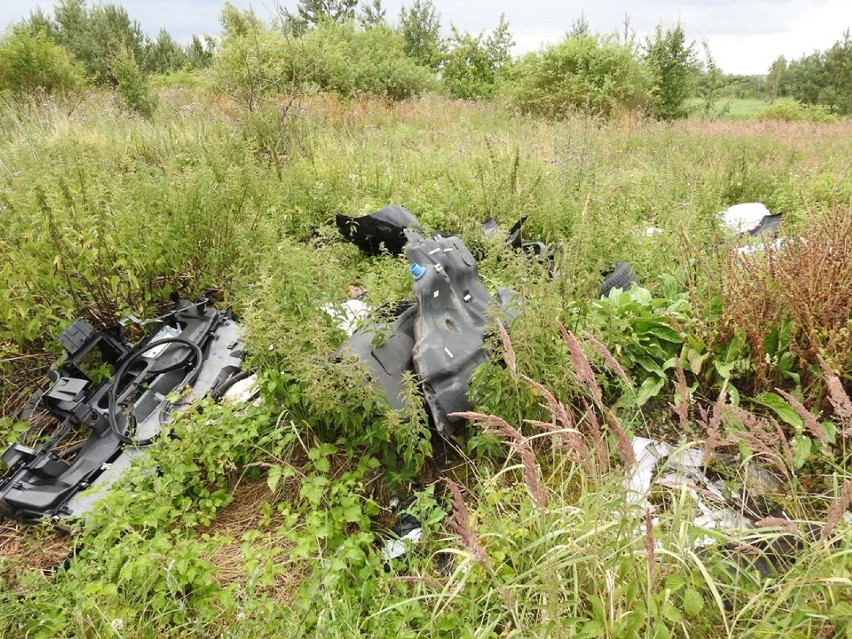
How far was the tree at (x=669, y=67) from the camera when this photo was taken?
47.8 feet

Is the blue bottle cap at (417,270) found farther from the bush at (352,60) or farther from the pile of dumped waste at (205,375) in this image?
the bush at (352,60)

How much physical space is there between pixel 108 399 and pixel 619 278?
3250mm

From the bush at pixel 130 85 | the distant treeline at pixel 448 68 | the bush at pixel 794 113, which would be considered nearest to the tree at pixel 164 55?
the distant treeline at pixel 448 68

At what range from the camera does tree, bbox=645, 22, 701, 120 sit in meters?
14.6

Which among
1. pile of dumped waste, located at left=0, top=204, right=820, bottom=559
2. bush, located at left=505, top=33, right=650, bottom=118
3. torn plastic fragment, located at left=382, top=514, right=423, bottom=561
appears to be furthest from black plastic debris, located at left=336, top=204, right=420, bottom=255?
bush, located at left=505, top=33, right=650, bottom=118

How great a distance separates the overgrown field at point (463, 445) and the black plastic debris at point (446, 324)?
0.47 ft

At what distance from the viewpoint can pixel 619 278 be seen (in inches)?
125

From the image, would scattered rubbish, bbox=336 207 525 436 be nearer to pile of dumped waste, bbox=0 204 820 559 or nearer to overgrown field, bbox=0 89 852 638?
pile of dumped waste, bbox=0 204 820 559

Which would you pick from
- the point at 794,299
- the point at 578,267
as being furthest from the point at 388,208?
the point at 794,299

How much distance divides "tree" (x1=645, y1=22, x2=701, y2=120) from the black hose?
613 inches

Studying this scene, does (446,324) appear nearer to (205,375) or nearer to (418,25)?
(205,375)

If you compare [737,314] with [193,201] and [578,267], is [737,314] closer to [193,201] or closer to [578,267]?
[578,267]

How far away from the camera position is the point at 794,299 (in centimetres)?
223

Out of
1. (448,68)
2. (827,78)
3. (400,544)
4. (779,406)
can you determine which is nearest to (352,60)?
(448,68)
